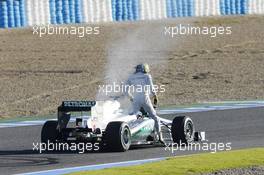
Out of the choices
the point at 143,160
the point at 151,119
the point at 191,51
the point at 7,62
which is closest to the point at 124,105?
the point at 151,119

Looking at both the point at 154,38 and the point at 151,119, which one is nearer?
the point at 151,119

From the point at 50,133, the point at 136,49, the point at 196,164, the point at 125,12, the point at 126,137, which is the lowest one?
the point at 196,164

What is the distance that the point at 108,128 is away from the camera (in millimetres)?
18531

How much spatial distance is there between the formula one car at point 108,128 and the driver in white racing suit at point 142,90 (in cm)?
14

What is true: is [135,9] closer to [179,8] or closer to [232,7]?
[179,8]

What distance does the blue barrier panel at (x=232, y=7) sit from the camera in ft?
145

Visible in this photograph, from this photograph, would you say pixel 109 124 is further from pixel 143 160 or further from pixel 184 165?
pixel 184 165

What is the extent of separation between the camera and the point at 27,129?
23.3 metres

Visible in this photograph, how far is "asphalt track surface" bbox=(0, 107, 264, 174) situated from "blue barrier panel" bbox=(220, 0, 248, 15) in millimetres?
18464

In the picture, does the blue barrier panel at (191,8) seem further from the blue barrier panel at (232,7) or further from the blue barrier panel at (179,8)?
the blue barrier panel at (232,7)

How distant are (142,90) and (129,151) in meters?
1.14

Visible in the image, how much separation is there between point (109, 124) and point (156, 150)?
101 cm

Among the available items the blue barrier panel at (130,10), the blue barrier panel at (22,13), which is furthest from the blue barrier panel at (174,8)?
the blue barrier panel at (22,13)

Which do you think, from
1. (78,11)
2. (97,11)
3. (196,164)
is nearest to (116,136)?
(196,164)
